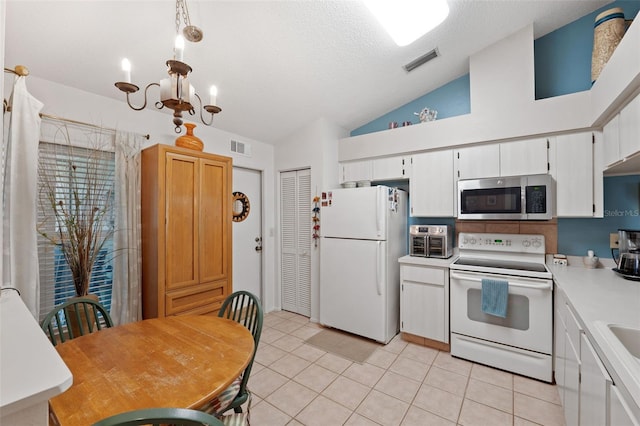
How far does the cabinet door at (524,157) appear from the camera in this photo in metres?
2.49

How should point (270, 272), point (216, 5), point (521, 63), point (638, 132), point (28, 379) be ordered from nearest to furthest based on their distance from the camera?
point (28, 379) → point (638, 132) → point (216, 5) → point (521, 63) → point (270, 272)

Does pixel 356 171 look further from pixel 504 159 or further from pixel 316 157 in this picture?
pixel 504 159

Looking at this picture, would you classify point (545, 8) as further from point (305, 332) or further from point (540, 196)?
point (305, 332)

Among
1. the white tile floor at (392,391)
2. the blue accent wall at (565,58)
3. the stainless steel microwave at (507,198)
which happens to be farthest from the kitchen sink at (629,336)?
the blue accent wall at (565,58)

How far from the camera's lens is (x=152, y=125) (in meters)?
2.67

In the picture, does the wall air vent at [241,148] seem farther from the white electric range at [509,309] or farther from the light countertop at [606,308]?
the light countertop at [606,308]

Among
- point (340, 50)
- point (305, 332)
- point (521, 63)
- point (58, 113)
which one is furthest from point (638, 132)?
point (58, 113)

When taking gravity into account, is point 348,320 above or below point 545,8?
below

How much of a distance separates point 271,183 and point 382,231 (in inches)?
71.7

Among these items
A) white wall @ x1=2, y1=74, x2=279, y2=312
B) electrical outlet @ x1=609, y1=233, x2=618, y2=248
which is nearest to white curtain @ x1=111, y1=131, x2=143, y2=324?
white wall @ x1=2, y1=74, x2=279, y2=312

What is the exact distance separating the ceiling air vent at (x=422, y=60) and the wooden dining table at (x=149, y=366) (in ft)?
9.32

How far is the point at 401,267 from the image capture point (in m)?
2.97

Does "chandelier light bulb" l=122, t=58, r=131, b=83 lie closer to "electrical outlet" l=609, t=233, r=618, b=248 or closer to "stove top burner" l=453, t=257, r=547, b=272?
"stove top burner" l=453, t=257, r=547, b=272

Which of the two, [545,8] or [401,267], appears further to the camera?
[401,267]
